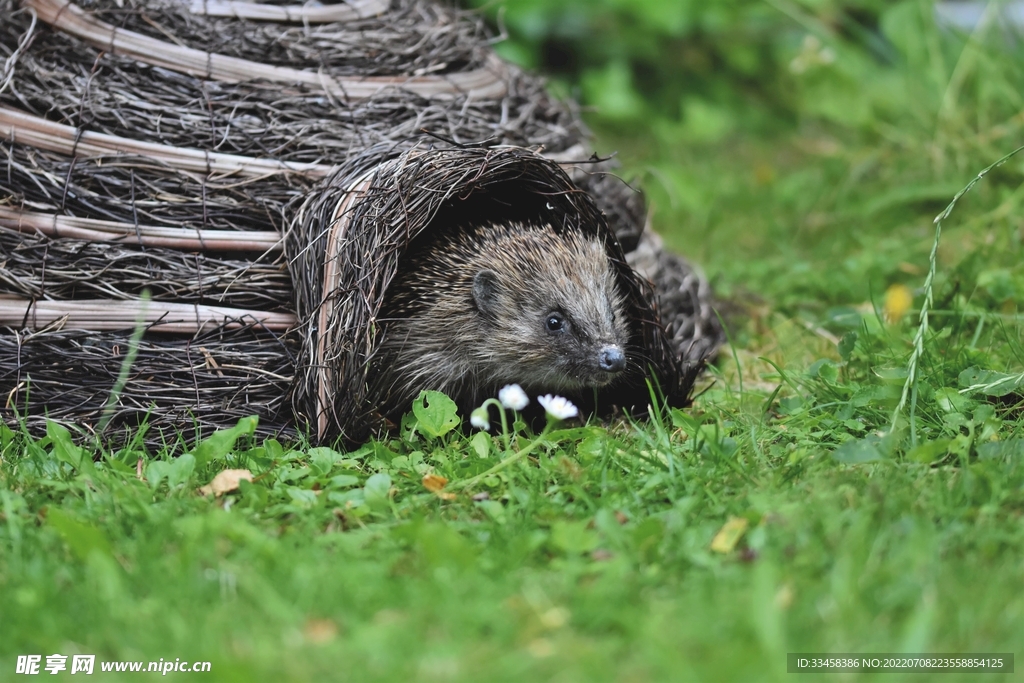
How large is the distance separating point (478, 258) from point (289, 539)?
1785 millimetres

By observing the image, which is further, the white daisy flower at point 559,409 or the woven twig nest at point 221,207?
the woven twig nest at point 221,207

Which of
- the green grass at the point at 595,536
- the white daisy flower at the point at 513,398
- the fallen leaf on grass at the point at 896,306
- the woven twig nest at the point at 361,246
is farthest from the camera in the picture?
the fallen leaf on grass at the point at 896,306

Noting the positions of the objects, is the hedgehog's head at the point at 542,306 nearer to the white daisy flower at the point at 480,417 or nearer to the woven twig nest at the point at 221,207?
the woven twig nest at the point at 221,207

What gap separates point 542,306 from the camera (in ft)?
14.8

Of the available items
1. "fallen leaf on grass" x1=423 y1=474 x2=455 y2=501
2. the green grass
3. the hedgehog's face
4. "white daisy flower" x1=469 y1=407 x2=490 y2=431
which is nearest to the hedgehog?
the hedgehog's face

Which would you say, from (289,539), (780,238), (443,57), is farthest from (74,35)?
(780,238)

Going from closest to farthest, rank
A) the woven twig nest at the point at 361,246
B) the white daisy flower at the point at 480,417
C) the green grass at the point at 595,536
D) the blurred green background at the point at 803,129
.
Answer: the green grass at the point at 595,536 → the white daisy flower at the point at 480,417 → the woven twig nest at the point at 361,246 → the blurred green background at the point at 803,129

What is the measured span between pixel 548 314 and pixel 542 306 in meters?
0.04

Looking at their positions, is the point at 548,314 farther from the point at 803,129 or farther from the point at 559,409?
the point at 803,129

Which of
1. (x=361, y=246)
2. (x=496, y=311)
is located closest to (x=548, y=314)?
(x=496, y=311)

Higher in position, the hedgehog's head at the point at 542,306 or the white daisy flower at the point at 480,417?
the hedgehog's head at the point at 542,306

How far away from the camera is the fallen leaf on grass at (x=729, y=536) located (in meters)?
3.06

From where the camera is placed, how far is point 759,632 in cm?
247

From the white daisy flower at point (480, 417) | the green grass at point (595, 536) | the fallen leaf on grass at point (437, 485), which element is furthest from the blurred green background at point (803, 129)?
the fallen leaf on grass at point (437, 485)
